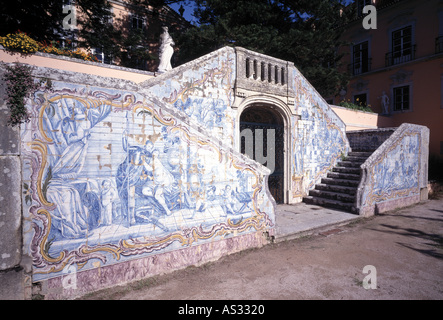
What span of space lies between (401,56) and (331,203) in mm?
15209

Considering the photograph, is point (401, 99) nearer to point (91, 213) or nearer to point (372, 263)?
point (372, 263)

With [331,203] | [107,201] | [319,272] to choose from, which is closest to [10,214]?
[107,201]

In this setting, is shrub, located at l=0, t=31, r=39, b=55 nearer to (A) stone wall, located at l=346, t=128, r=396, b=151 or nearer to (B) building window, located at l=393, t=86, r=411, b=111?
(A) stone wall, located at l=346, t=128, r=396, b=151

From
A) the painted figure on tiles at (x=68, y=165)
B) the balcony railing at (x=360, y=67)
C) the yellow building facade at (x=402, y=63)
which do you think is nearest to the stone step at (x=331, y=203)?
the painted figure on tiles at (x=68, y=165)

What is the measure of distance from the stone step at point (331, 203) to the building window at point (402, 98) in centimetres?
1327

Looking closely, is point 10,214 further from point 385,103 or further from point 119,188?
point 385,103

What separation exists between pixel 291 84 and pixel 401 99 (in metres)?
13.3

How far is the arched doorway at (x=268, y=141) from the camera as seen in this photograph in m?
7.85

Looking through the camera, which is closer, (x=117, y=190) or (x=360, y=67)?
(x=117, y=190)

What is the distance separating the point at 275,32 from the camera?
39.7 feet

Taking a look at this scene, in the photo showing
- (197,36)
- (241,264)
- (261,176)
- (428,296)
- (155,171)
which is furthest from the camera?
(197,36)

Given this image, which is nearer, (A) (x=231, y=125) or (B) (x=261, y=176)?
(B) (x=261, y=176)
